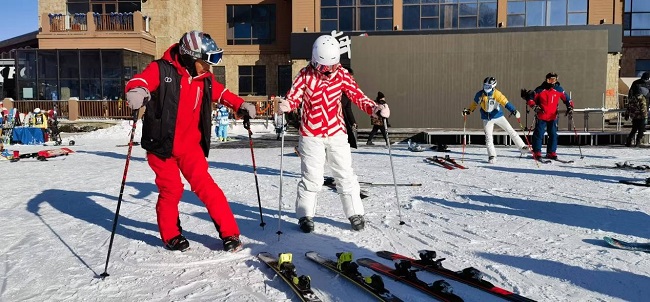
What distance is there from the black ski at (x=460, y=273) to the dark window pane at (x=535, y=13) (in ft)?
90.6

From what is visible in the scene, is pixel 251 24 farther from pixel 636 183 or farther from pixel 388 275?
pixel 388 275

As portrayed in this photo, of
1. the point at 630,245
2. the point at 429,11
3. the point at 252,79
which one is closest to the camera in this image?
the point at 630,245

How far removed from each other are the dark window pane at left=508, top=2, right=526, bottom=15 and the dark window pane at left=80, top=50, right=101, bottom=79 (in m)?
22.6

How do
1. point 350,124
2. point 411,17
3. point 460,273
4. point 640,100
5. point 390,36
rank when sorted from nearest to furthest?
point 460,273 → point 350,124 → point 640,100 → point 390,36 → point 411,17

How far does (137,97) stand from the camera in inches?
151

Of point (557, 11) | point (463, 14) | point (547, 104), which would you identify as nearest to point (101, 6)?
point (463, 14)

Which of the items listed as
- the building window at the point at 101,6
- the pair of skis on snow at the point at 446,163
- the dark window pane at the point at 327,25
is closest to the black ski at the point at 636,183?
the pair of skis on snow at the point at 446,163

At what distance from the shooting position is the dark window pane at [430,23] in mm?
29141

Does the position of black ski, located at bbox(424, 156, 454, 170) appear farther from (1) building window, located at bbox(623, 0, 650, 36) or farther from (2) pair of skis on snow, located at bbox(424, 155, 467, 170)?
(1) building window, located at bbox(623, 0, 650, 36)

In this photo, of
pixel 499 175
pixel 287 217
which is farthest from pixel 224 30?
pixel 287 217

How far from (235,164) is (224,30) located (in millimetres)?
25418

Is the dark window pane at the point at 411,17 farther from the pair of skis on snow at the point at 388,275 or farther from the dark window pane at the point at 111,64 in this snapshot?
the pair of skis on snow at the point at 388,275

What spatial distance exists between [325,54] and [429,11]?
1022 inches

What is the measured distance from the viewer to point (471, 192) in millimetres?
7359
